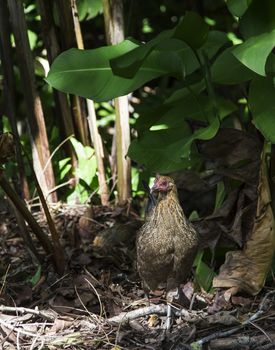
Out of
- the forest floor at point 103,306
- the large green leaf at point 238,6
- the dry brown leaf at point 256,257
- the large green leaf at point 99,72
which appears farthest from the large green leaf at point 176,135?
the forest floor at point 103,306

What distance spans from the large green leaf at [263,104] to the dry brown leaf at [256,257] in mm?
234

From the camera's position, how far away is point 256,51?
3.16m

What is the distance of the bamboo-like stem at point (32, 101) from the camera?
158 inches

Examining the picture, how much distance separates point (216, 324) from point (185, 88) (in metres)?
1.33

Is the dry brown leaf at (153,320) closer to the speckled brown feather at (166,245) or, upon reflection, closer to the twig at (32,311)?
the speckled brown feather at (166,245)

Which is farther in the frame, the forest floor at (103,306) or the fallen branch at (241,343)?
the forest floor at (103,306)

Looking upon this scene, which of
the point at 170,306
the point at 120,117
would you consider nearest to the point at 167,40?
the point at 120,117

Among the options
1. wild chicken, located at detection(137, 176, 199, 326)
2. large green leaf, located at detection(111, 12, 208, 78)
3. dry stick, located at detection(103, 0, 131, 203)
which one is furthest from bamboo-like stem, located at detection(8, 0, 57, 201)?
wild chicken, located at detection(137, 176, 199, 326)

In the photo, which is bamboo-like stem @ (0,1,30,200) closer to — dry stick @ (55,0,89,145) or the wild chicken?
dry stick @ (55,0,89,145)

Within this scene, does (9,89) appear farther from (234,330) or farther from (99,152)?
(234,330)

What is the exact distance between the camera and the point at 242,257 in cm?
367

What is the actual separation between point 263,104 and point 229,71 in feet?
1.13

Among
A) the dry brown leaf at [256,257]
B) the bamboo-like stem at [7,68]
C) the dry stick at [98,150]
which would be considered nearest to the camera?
the dry brown leaf at [256,257]

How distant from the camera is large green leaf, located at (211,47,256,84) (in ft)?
12.0
